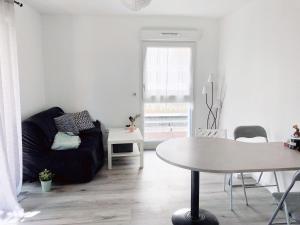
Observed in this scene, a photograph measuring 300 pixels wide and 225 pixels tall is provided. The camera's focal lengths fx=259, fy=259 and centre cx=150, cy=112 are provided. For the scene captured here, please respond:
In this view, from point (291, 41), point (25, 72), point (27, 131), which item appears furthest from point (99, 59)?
point (291, 41)

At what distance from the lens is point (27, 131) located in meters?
3.05

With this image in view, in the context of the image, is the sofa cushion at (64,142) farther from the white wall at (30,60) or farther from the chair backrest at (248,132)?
the chair backrest at (248,132)

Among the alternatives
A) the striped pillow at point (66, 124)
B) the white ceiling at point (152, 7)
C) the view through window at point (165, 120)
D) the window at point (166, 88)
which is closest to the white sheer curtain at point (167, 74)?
the window at point (166, 88)

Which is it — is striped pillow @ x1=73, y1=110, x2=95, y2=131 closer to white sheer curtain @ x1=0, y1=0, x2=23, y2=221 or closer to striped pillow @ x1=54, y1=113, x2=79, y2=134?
striped pillow @ x1=54, y1=113, x2=79, y2=134

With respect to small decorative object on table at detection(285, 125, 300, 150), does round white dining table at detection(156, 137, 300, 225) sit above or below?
below

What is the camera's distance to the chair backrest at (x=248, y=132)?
2771 millimetres

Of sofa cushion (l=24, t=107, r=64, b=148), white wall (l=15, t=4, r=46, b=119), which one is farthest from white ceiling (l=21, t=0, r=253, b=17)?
sofa cushion (l=24, t=107, r=64, b=148)

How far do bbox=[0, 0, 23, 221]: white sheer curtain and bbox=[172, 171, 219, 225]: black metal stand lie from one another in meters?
1.52

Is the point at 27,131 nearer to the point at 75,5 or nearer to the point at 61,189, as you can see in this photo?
the point at 61,189

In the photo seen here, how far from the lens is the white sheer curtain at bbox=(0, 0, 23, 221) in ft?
7.99

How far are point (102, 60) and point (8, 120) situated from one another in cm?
219

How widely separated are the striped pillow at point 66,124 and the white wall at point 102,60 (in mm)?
553

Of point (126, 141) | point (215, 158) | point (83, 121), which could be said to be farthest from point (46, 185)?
point (215, 158)

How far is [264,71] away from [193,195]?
1.74 meters
